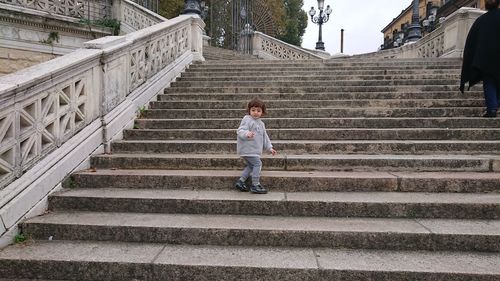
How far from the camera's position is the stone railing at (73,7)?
834cm

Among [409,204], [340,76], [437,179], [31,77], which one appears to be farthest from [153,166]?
[340,76]

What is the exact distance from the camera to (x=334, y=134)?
5.47 meters

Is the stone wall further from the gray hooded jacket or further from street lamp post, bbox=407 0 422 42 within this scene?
street lamp post, bbox=407 0 422 42

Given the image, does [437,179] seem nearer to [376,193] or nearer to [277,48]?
[376,193]

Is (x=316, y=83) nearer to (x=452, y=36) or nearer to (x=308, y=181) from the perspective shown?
(x=308, y=181)

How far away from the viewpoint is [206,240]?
3.31 meters

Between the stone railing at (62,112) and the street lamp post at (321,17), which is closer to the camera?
the stone railing at (62,112)

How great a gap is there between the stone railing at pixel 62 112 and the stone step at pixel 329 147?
572 millimetres

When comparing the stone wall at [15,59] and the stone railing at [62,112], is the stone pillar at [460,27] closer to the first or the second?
the stone railing at [62,112]

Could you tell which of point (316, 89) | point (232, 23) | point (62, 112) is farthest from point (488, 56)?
point (232, 23)

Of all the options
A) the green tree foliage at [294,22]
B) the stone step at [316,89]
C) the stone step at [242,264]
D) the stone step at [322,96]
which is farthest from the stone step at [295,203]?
the green tree foliage at [294,22]

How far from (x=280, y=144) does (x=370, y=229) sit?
215cm

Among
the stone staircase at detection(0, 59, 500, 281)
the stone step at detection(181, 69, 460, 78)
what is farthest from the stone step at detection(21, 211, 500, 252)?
the stone step at detection(181, 69, 460, 78)

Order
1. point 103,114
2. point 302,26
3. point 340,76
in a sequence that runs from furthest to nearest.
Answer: point 302,26 → point 340,76 → point 103,114
